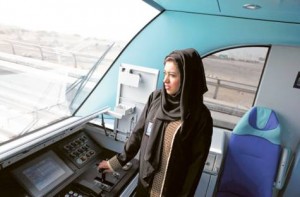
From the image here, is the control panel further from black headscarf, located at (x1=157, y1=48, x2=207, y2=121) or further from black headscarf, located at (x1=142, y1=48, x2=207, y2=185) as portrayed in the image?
black headscarf, located at (x1=157, y1=48, x2=207, y2=121)

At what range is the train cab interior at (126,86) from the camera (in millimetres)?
1291

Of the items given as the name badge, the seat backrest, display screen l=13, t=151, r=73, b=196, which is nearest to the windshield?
display screen l=13, t=151, r=73, b=196

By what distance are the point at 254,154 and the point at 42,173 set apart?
1867mm

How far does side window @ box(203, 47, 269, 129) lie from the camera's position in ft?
7.63

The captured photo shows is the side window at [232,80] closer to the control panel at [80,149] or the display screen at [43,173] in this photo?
the control panel at [80,149]

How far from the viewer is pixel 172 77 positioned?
1086 millimetres

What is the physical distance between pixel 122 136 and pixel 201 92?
775 millimetres

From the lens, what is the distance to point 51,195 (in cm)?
112

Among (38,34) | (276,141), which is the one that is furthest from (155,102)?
(276,141)

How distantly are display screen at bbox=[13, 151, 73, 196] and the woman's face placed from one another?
79cm

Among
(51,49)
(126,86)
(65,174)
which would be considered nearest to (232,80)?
(126,86)

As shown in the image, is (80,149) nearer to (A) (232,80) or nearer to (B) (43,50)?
(B) (43,50)

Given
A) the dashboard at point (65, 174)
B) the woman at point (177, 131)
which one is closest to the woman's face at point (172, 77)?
the woman at point (177, 131)

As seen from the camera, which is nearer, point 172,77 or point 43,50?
point 172,77
